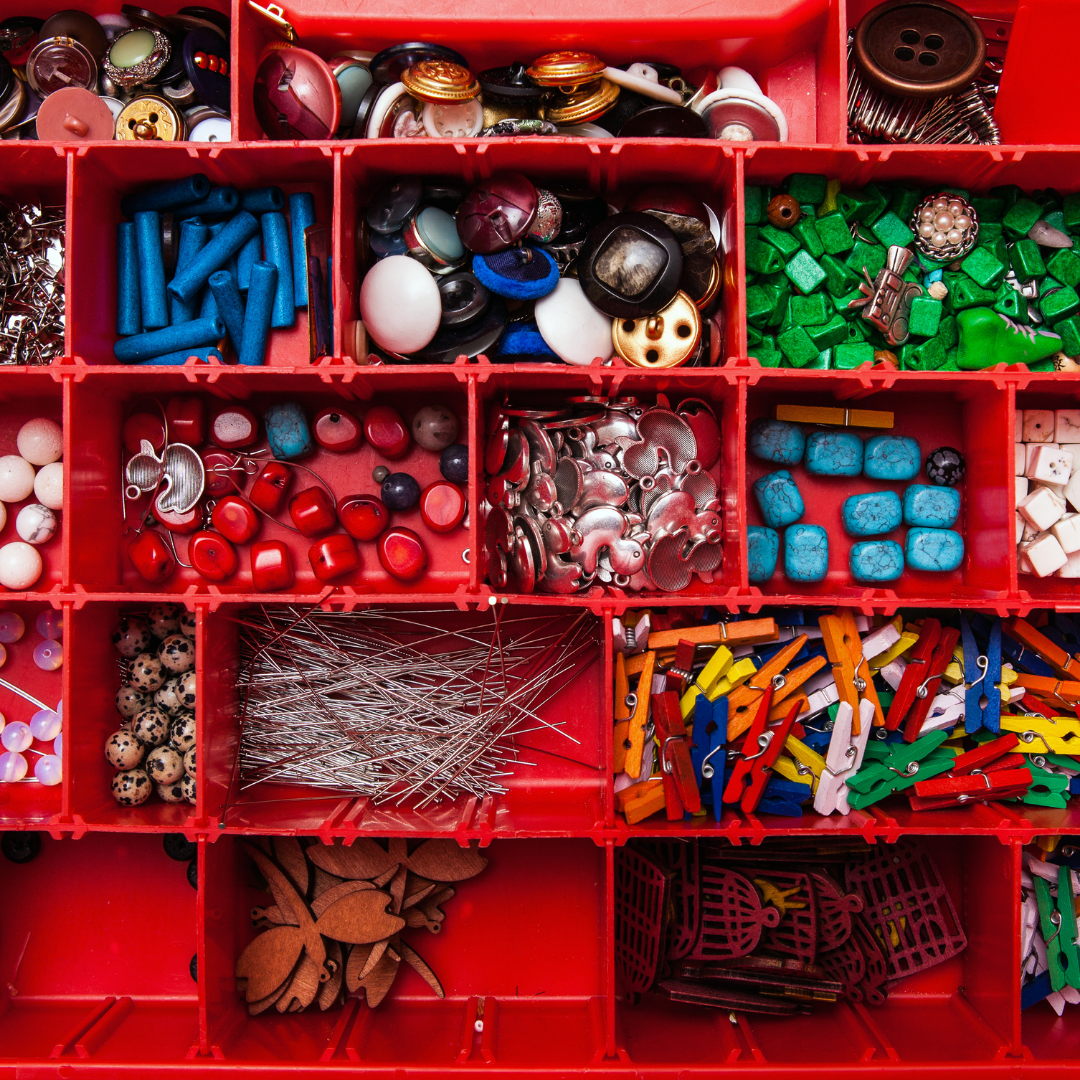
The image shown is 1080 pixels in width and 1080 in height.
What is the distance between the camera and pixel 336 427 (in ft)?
9.12

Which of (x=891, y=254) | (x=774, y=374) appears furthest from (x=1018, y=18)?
(x=774, y=374)

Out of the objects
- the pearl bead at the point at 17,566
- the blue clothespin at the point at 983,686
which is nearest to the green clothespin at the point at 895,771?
the blue clothespin at the point at 983,686

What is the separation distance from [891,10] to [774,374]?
1.43m

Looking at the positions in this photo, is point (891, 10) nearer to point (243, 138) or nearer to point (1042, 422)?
point (1042, 422)

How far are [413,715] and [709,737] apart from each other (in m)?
1.10

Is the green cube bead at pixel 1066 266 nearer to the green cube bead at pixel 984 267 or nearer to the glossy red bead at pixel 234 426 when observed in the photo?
the green cube bead at pixel 984 267

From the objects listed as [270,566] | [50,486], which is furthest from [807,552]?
[50,486]

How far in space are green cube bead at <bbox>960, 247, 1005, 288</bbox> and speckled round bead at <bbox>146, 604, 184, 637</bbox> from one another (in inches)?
126

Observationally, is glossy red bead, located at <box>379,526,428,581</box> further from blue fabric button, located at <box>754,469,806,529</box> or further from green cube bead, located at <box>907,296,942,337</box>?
green cube bead, located at <box>907,296,942,337</box>

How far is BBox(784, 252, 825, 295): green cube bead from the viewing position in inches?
107

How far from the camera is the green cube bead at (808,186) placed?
107 inches

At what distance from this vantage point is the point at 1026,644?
9.11 ft

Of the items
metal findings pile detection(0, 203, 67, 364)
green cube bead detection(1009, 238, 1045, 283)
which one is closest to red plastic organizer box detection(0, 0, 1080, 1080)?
metal findings pile detection(0, 203, 67, 364)

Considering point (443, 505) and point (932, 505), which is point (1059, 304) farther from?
point (443, 505)
